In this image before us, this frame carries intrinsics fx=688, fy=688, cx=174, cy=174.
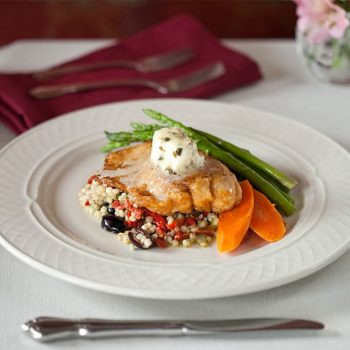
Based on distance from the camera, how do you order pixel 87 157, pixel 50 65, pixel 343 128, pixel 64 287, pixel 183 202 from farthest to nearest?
pixel 50 65 < pixel 343 128 < pixel 87 157 < pixel 183 202 < pixel 64 287

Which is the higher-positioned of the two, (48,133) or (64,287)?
(48,133)

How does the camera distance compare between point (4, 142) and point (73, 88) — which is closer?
point (4, 142)

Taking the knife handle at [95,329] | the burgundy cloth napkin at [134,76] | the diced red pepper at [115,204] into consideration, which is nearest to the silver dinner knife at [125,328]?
the knife handle at [95,329]

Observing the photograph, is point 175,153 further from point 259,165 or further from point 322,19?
point 322,19

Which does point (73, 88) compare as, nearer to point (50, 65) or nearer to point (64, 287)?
point (50, 65)

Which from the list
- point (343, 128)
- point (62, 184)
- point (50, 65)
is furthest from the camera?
point (50, 65)

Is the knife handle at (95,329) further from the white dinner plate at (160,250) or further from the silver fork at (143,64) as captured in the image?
the silver fork at (143,64)

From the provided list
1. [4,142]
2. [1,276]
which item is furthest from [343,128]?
[1,276]

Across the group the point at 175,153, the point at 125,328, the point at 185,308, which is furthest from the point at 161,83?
the point at 125,328

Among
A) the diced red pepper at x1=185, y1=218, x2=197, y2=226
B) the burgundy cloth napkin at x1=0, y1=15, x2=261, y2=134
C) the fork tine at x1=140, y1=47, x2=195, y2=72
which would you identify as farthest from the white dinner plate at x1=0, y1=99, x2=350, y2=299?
the fork tine at x1=140, y1=47, x2=195, y2=72
